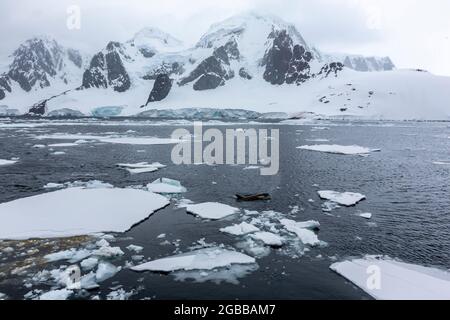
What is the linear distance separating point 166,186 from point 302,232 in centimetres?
1028

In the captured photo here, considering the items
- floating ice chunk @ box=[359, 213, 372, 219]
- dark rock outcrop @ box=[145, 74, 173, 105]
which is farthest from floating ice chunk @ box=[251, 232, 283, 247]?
dark rock outcrop @ box=[145, 74, 173, 105]

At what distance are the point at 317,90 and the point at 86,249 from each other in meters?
176

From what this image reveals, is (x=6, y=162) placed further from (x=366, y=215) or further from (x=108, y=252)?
(x=366, y=215)

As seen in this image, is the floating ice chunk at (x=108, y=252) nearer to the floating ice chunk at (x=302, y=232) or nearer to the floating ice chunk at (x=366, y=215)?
the floating ice chunk at (x=302, y=232)

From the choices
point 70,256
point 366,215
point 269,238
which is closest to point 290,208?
point 366,215

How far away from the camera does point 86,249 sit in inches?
532

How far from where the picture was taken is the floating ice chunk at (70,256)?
497 inches

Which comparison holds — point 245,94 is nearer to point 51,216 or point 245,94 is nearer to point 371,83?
point 371,83

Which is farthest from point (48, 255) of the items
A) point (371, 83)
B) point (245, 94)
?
point (245, 94)

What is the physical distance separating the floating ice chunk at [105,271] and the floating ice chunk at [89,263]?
0.72ft

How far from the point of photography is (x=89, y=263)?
1234 centimetres

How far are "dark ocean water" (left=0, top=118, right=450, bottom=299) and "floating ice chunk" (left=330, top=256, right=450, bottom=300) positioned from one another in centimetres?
43

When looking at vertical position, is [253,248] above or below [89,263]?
below

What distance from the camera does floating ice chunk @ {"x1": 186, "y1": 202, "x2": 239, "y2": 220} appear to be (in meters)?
17.7
